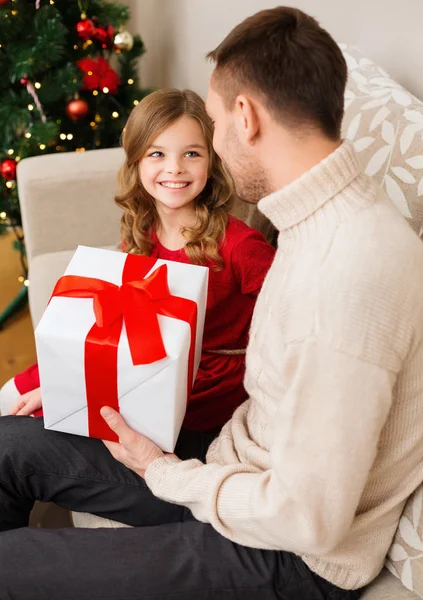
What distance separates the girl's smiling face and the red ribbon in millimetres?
306

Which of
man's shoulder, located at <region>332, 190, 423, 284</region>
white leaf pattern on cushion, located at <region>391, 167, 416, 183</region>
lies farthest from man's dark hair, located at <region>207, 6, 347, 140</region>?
white leaf pattern on cushion, located at <region>391, 167, 416, 183</region>

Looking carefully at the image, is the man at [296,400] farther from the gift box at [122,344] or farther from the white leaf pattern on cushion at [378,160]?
the white leaf pattern on cushion at [378,160]

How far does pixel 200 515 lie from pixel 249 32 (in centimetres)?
75

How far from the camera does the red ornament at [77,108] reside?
229cm

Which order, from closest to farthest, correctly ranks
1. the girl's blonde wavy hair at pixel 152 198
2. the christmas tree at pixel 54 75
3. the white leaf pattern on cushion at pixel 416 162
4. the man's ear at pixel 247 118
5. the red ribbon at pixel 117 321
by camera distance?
the man's ear at pixel 247 118
the red ribbon at pixel 117 321
the white leaf pattern on cushion at pixel 416 162
the girl's blonde wavy hair at pixel 152 198
the christmas tree at pixel 54 75

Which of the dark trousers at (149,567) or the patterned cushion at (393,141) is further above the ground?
the patterned cushion at (393,141)

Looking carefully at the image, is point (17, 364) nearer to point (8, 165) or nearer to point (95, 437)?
point (8, 165)

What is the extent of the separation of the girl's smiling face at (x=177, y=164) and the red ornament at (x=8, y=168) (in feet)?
3.15

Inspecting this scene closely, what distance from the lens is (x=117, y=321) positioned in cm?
115

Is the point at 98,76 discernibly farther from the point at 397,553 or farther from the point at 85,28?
the point at 397,553

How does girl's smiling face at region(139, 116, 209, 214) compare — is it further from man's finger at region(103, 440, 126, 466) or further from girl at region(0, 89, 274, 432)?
man's finger at region(103, 440, 126, 466)

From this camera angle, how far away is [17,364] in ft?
7.49

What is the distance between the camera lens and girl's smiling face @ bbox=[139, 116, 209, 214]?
1440 mm

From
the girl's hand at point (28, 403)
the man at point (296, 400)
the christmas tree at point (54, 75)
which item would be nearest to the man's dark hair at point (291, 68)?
the man at point (296, 400)
